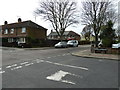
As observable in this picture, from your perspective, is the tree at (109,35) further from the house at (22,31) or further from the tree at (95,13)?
the house at (22,31)

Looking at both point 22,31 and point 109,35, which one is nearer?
point 109,35

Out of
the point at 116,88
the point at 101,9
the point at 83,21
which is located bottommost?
the point at 116,88

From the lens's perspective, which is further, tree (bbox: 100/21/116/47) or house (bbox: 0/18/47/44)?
house (bbox: 0/18/47/44)

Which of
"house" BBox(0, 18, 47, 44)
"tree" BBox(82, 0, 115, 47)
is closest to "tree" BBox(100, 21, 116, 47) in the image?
"tree" BBox(82, 0, 115, 47)

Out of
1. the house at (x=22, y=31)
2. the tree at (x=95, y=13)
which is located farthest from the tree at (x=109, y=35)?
the house at (x=22, y=31)

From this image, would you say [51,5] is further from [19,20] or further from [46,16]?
[19,20]

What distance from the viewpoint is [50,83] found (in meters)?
5.35

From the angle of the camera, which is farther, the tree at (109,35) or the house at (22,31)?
the house at (22,31)

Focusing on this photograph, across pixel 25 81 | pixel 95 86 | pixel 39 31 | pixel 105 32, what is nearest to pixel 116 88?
pixel 95 86

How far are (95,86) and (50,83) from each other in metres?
1.77

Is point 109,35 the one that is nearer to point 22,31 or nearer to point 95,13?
point 95,13

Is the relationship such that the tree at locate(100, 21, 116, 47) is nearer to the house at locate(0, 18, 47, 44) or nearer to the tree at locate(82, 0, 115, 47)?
the tree at locate(82, 0, 115, 47)

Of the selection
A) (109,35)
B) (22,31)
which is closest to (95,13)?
(109,35)

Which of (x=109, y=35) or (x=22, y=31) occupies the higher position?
(x=22, y=31)
